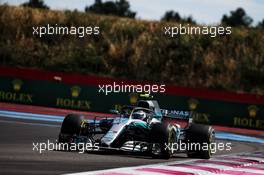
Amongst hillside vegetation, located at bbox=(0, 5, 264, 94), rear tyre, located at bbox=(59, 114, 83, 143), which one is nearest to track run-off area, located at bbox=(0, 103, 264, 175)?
rear tyre, located at bbox=(59, 114, 83, 143)

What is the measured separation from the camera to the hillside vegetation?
3516 cm

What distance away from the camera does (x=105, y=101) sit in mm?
26125

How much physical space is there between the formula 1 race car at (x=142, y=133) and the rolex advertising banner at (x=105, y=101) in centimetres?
1141

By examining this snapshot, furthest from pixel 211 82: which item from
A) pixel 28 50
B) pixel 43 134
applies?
pixel 43 134

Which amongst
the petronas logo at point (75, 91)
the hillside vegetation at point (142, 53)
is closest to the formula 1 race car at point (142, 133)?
the petronas logo at point (75, 91)

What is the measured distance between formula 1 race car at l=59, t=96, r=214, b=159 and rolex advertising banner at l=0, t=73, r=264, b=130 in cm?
1141

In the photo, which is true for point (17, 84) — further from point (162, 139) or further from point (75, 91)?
point (162, 139)

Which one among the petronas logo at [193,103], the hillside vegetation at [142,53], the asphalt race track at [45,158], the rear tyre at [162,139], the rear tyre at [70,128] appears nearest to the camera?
the asphalt race track at [45,158]

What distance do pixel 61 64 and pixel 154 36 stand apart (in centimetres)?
571

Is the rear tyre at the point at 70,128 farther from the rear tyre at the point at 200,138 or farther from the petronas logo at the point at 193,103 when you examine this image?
the petronas logo at the point at 193,103

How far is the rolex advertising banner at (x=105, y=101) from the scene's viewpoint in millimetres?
25562

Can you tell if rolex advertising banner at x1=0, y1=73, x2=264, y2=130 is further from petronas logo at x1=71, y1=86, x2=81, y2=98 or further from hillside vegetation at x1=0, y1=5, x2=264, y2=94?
hillside vegetation at x1=0, y1=5, x2=264, y2=94

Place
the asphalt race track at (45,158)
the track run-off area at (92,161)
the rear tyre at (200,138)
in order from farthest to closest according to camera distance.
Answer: the rear tyre at (200,138) → the track run-off area at (92,161) → the asphalt race track at (45,158)

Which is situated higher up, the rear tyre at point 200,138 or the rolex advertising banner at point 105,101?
the rolex advertising banner at point 105,101
